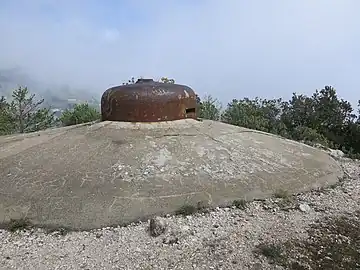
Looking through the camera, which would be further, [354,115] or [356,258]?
[354,115]

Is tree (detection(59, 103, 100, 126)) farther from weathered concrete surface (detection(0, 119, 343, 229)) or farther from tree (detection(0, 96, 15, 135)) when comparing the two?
weathered concrete surface (detection(0, 119, 343, 229))

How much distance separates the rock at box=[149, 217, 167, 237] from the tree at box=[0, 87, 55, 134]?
13.8 meters

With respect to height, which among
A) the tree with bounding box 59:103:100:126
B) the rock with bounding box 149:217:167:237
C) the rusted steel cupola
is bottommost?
the rock with bounding box 149:217:167:237

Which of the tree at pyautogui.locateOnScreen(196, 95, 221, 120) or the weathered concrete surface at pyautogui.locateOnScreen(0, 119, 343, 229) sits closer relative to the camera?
the weathered concrete surface at pyautogui.locateOnScreen(0, 119, 343, 229)

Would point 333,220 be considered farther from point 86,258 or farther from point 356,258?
point 86,258

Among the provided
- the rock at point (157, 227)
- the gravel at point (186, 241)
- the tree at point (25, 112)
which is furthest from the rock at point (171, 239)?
the tree at point (25, 112)

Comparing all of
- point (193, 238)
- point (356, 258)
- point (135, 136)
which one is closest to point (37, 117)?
point (135, 136)

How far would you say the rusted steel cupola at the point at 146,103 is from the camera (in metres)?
7.95

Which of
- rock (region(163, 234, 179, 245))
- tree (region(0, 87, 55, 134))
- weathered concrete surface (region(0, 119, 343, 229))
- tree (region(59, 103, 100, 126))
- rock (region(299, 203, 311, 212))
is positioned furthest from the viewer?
tree (region(0, 87, 55, 134))

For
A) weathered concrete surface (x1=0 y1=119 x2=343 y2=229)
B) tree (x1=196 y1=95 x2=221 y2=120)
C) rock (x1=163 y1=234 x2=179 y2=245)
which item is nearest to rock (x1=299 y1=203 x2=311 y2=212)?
weathered concrete surface (x1=0 y1=119 x2=343 y2=229)

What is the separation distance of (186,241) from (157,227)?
43 centimetres

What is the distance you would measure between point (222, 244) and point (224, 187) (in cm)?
142

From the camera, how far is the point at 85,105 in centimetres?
1909

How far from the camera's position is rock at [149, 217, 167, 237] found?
5.25 meters
